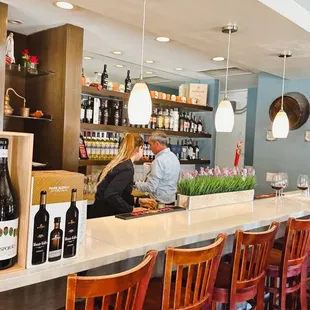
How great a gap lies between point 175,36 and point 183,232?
187cm

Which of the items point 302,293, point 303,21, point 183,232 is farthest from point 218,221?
point 303,21

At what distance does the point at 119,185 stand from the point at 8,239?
1.72 meters

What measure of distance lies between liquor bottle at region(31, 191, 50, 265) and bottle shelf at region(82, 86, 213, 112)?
2.82m

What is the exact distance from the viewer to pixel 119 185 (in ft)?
9.95

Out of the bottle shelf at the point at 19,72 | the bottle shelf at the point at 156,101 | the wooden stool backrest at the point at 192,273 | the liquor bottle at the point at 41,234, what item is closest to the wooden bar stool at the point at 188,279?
the wooden stool backrest at the point at 192,273

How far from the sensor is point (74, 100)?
3.64 metres

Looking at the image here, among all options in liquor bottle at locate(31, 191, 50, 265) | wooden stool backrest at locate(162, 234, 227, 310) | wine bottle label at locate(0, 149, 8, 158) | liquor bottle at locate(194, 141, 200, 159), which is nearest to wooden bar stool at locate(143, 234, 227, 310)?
wooden stool backrest at locate(162, 234, 227, 310)

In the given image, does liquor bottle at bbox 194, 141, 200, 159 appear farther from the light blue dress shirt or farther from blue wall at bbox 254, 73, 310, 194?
the light blue dress shirt

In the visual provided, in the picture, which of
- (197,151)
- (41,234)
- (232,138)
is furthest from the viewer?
(232,138)

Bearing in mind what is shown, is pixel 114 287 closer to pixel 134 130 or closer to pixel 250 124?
pixel 134 130

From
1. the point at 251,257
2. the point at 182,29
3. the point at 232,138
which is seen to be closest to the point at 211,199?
the point at 251,257

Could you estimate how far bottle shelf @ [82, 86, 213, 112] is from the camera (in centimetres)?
420

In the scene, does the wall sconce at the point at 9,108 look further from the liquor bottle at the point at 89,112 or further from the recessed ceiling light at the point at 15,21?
the liquor bottle at the point at 89,112

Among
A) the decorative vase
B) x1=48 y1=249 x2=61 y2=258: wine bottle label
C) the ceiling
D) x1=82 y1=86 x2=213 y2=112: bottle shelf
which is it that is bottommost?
x1=48 y1=249 x2=61 y2=258: wine bottle label
